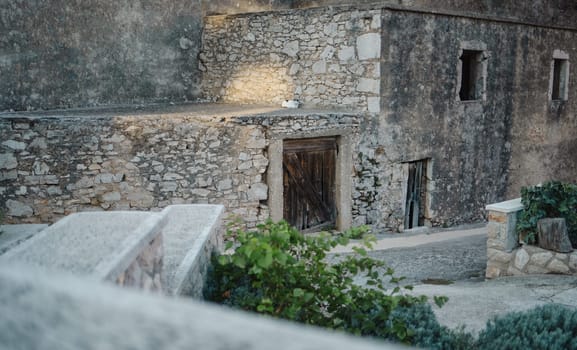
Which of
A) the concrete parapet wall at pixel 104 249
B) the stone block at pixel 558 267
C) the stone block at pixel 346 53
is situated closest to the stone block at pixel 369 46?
the stone block at pixel 346 53

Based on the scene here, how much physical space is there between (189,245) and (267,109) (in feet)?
18.6

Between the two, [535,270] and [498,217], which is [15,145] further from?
[535,270]

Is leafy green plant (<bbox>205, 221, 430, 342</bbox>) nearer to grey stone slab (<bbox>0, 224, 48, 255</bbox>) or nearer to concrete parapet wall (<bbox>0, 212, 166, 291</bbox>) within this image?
concrete parapet wall (<bbox>0, 212, 166, 291</bbox>)

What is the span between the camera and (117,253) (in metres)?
2.18

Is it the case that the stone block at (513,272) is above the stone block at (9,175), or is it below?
below

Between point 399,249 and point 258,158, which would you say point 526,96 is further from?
point 258,158

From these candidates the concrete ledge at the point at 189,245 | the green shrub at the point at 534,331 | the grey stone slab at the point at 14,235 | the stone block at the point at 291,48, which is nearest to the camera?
the concrete ledge at the point at 189,245

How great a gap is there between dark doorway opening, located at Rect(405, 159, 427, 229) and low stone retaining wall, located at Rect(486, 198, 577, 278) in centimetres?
348

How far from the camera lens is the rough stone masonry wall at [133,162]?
721 centimetres

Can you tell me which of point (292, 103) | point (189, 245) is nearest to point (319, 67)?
point (292, 103)

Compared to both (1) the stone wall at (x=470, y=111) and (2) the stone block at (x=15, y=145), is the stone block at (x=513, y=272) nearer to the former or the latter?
(1) the stone wall at (x=470, y=111)

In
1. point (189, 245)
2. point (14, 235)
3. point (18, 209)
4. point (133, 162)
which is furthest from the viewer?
point (133, 162)

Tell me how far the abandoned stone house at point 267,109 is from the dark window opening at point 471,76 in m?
0.03

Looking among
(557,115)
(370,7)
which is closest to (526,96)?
(557,115)
